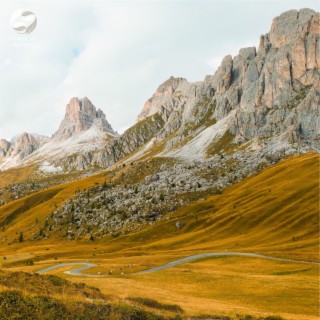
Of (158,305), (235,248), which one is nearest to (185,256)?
(235,248)

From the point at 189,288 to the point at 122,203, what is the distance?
456 ft

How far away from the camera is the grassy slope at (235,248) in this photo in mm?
53094

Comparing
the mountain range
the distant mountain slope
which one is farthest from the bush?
the distant mountain slope

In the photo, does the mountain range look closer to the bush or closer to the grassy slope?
the bush

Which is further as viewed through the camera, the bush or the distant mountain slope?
the distant mountain slope

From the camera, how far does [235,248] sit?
398 feet

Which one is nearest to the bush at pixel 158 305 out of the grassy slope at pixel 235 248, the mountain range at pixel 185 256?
the mountain range at pixel 185 256

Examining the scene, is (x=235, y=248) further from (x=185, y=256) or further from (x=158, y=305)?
(x=158, y=305)

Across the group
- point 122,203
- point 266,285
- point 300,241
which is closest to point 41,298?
point 266,285

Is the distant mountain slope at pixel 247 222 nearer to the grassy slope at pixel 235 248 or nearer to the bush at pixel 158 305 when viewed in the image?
the grassy slope at pixel 235 248

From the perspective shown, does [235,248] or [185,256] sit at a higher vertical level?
[185,256]

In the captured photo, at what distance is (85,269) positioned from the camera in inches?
3285

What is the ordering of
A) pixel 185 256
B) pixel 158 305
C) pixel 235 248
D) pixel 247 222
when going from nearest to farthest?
pixel 158 305 → pixel 185 256 → pixel 235 248 → pixel 247 222

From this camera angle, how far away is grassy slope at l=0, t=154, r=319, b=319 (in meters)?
53.1
